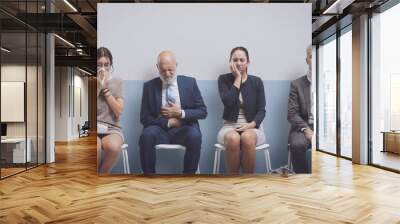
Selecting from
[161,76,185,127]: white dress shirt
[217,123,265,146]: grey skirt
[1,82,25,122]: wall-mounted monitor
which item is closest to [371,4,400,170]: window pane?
[217,123,265,146]: grey skirt

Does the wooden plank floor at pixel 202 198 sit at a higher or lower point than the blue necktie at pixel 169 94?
lower

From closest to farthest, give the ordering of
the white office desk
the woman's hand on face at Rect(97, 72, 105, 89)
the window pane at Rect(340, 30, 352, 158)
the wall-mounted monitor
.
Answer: the woman's hand on face at Rect(97, 72, 105, 89), the wall-mounted monitor, the white office desk, the window pane at Rect(340, 30, 352, 158)

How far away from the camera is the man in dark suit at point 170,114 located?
6.48 m

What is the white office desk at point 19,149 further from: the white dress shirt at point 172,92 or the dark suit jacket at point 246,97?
the dark suit jacket at point 246,97

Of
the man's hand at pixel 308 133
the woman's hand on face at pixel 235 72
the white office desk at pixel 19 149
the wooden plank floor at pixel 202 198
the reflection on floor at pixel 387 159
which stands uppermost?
the woman's hand on face at pixel 235 72

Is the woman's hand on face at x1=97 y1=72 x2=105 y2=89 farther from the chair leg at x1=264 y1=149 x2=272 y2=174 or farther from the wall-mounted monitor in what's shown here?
the chair leg at x1=264 y1=149 x2=272 y2=174

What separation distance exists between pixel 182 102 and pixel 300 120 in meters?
2.04

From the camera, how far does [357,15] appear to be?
791cm

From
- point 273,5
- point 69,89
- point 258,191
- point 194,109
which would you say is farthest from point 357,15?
point 69,89

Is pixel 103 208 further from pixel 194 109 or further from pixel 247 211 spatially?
pixel 194 109

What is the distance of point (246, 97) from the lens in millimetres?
6520

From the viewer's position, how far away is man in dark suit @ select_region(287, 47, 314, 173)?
21.4 ft

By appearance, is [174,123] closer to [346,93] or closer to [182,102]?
[182,102]

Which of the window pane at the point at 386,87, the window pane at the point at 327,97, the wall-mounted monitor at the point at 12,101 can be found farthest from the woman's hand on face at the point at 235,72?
the window pane at the point at 327,97
